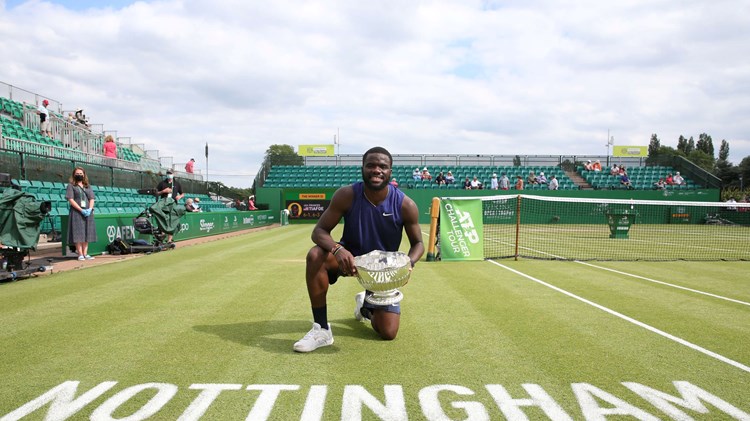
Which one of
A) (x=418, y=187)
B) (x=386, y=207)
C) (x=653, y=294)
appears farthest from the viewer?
(x=418, y=187)

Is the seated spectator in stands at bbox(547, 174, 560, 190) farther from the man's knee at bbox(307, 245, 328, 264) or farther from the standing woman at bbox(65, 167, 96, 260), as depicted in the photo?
the man's knee at bbox(307, 245, 328, 264)

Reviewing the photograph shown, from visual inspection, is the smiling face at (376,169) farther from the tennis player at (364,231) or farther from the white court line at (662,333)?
the white court line at (662,333)

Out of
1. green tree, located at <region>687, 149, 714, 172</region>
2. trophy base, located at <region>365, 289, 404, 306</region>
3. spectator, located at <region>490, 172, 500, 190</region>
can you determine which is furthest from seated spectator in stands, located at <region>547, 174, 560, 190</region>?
green tree, located at <region>687, 149, 714, 172</region>

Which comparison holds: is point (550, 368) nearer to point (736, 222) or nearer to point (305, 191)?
point (305, 191)

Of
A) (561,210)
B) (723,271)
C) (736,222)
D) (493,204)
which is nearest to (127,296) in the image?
(723,271)

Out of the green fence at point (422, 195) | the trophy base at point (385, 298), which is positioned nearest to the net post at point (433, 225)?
the trophy base at point (385, 298)

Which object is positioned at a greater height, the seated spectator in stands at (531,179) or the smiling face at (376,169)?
the seated spectator in stands at (531,179)

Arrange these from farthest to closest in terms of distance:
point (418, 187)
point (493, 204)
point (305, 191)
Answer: point (418, 187), point (305, 191), point (493, 204)

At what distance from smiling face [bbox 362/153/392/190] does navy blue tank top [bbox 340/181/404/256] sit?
25cm

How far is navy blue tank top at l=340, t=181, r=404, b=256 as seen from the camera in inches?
179

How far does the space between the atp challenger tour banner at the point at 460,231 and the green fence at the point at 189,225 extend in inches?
348

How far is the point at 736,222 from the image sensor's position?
3114 centimetres

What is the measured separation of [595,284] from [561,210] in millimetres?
28015

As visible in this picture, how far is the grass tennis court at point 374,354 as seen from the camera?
3027 mm
